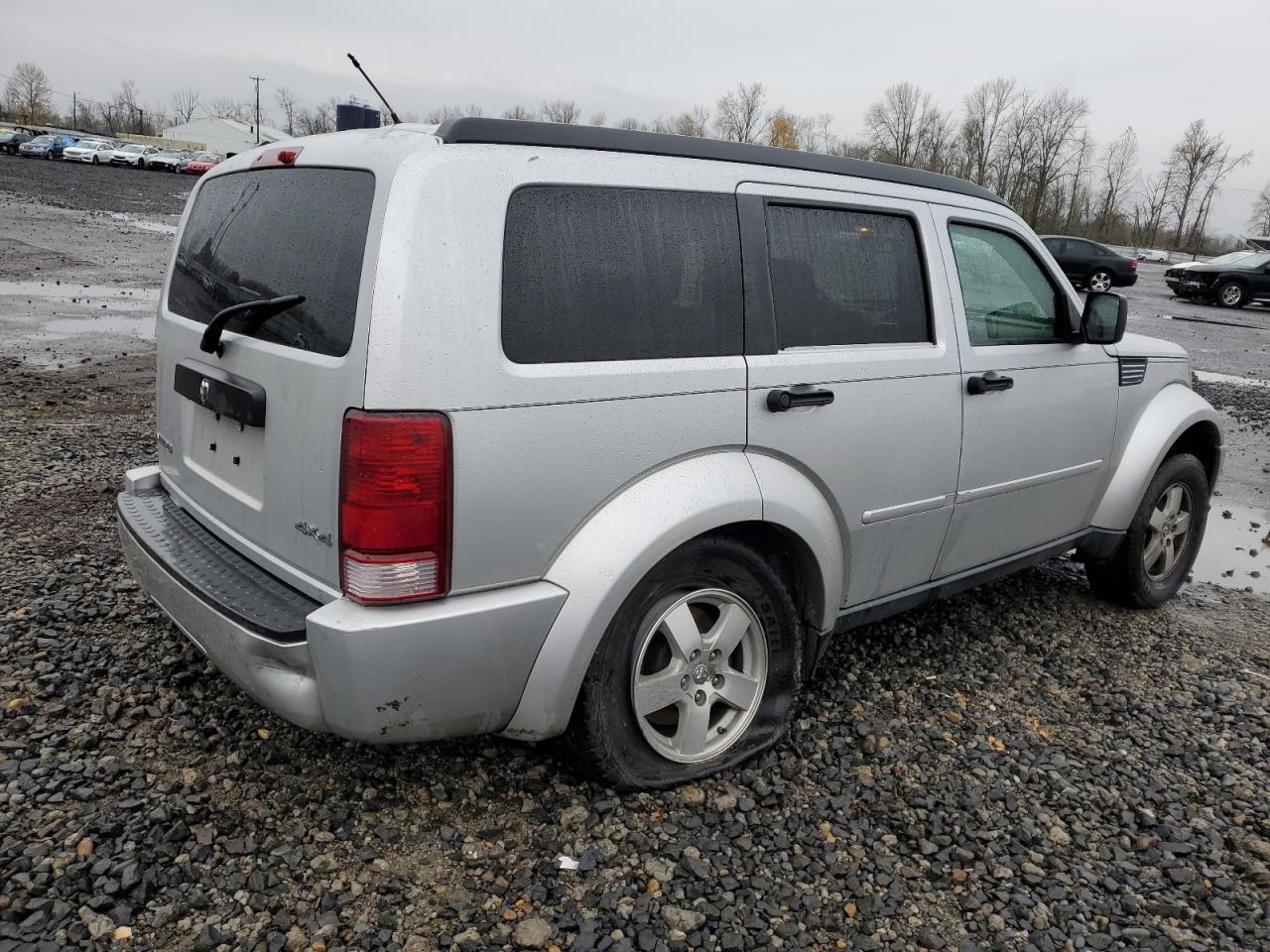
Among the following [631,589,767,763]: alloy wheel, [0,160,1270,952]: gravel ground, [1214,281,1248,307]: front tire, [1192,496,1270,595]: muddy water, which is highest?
[1214,281,1248,307]: front tire

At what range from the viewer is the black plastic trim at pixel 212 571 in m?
2.46

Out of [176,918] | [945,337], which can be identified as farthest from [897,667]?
[176,918]

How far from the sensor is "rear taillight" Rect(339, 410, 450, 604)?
7.34ft

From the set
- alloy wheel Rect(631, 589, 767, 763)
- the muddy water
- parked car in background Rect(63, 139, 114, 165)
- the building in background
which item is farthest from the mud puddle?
the building in background

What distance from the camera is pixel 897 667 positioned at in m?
3.93

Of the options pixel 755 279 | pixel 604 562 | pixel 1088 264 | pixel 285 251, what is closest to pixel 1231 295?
pixel 1088 264

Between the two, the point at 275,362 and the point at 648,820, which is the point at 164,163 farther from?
the point at 648,820

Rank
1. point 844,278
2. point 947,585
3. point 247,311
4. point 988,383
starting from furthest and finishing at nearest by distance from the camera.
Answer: point 947,585
point 988,383
point 844,278
point 247,311

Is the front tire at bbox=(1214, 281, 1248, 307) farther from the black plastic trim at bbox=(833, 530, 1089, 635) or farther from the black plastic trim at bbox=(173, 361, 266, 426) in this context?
the black plastic trim at bbox=(173, 361, 266, 426)

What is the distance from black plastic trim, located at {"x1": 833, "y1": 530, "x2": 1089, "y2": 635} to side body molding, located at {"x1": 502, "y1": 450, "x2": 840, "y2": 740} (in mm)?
944

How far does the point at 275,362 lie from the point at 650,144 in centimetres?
122

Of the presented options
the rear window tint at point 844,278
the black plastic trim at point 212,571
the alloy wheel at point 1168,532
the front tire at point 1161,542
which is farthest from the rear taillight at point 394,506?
the alloy wheel at point 1168,532

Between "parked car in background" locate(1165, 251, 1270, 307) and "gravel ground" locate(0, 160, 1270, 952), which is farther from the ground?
"parked car in background" locate(1165, 251, 1270, 307)

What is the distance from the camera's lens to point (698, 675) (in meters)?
2.94
